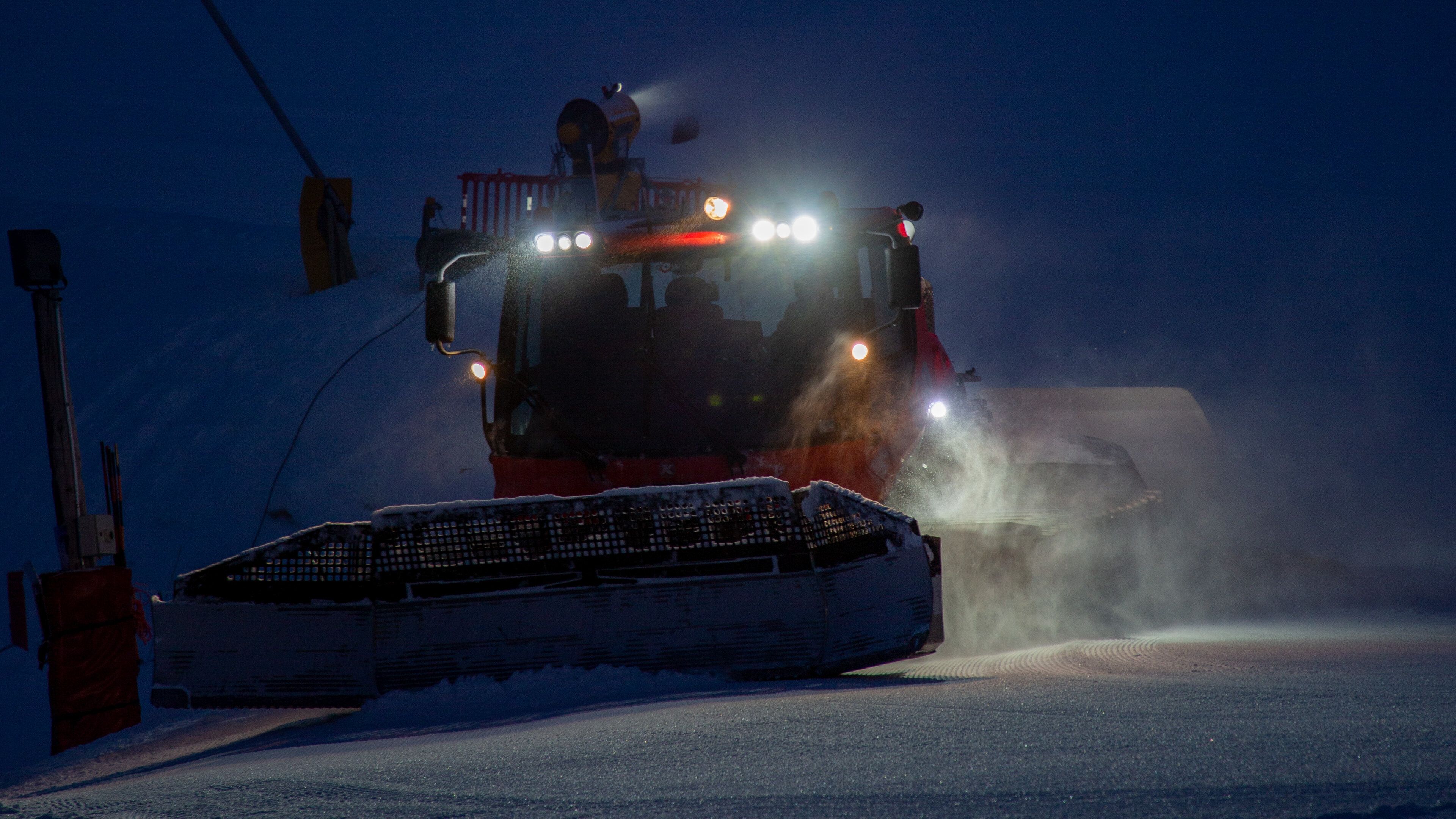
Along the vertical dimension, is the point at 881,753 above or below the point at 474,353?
below

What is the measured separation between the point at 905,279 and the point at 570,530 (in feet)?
7.64

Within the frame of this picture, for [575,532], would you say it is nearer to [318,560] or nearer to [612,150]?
[318,560]

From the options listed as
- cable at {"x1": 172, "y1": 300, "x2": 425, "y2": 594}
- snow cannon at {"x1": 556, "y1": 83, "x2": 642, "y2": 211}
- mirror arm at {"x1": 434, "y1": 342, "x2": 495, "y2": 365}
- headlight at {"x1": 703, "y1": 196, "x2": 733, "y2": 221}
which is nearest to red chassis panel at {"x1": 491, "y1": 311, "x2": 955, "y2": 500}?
mirror arm at {"x1": 434, "y1": 342, "x2": 495, "y2": 365}

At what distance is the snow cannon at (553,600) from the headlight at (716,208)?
7.38ft

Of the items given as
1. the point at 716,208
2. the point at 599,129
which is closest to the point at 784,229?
the point at 716,208

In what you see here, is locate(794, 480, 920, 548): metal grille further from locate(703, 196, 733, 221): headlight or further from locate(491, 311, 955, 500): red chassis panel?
locate(703, 196, 733, 221): headlight

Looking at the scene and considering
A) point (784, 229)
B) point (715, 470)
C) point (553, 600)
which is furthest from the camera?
point (784, 229)

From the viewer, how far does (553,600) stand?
4.03 meters

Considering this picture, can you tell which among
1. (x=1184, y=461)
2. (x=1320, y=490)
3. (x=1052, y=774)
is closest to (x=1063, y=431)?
(x=1184, y=461)

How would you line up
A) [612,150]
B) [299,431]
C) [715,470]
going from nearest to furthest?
[715,470], [299,431], [612,150]

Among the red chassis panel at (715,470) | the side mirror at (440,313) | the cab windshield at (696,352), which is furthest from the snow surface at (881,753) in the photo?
the side mirror at (440,313)

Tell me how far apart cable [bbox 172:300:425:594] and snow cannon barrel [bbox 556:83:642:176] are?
2.53 metres

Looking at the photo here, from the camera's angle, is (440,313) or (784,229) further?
(784,229)

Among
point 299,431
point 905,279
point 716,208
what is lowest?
point 299,431
